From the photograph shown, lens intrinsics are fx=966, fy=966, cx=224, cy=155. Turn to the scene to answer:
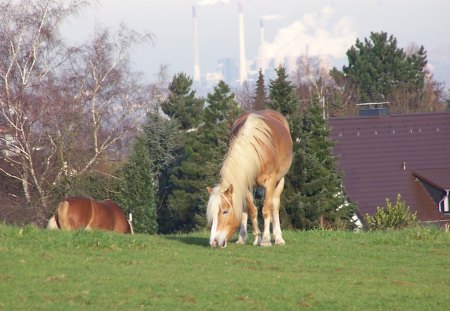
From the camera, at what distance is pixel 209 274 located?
11.6m

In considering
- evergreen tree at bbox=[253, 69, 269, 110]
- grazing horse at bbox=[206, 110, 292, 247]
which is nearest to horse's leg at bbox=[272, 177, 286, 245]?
grazing horse at bbox=[206, 110, 292, 247]

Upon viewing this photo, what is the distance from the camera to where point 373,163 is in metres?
55.3

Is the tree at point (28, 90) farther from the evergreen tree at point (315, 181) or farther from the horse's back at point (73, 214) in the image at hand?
the horse's back at point (73, 214)

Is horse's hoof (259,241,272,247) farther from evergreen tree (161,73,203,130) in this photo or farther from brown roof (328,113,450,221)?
evergreen tree (161,73,203,130)

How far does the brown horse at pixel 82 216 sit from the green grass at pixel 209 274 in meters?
1.52

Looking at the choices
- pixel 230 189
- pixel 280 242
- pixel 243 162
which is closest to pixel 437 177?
pixel 280 242

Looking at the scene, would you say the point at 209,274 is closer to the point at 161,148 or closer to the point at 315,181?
the point at 315,181

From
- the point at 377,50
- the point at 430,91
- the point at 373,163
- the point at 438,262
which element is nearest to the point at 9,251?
the point at 438,262

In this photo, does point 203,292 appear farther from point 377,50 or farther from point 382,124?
point 377,50

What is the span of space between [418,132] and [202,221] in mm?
19116

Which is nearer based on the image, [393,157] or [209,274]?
[209,274]

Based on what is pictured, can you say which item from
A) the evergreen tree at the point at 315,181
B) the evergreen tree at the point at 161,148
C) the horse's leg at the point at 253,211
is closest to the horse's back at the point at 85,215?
the horse's leg at the point at 253,211

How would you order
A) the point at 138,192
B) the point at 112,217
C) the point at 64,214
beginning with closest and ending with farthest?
1. the point at 64,214
2. the point at 112,217
3. the point at 138,192

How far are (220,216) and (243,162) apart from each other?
2.98 feet
